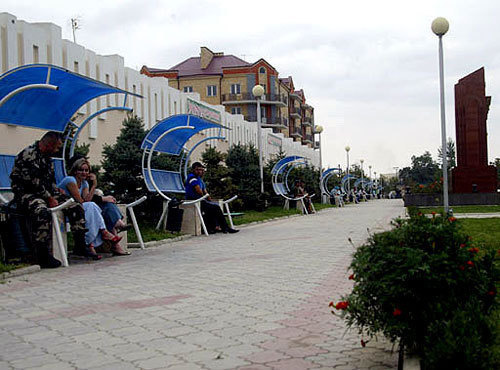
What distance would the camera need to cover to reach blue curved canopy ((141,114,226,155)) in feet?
Result: 43.6

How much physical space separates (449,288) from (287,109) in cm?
7944

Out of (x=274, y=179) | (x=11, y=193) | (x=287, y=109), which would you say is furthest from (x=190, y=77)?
(x=11, y=193)

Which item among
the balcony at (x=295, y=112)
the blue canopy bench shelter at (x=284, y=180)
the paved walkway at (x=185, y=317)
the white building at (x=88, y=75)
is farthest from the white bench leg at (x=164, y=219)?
the balcony at (x=295, y=112)

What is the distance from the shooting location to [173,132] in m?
14.5

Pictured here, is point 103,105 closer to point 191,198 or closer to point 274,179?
point 191,198

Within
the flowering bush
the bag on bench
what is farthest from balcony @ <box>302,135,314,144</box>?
the flowering bush

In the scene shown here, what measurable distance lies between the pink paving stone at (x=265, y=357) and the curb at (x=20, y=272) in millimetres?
4481

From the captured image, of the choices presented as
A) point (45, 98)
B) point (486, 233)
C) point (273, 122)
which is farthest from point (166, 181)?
point (273, 122)

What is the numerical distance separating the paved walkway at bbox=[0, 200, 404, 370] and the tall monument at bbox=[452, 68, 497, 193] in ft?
72.4

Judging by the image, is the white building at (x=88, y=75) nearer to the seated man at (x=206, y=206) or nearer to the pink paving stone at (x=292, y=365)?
the seated man at (x=206, y=206)

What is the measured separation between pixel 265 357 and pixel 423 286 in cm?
110

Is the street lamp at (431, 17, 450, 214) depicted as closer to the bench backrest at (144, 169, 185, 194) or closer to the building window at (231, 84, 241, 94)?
the bench backrest at (144, 169, 185, 194)

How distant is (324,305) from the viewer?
209 inches

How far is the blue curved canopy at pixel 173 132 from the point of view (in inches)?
523
